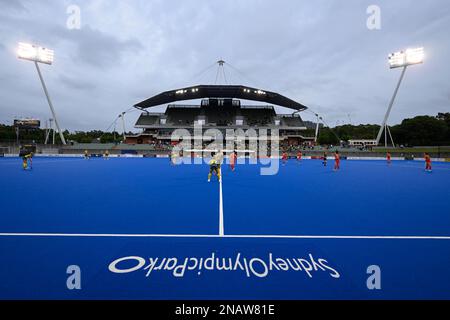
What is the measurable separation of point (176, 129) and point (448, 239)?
66533 millimetres

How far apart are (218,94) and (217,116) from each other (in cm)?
768

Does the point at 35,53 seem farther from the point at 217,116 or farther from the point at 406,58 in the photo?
the point at 406,58

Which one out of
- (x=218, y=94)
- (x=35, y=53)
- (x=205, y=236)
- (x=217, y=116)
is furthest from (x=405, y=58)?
(x=35, y=53)

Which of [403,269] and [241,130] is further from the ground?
[241,130]

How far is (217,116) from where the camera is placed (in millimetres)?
71562

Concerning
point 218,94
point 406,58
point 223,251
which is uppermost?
point 406,58

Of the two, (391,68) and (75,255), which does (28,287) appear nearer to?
(75,255)

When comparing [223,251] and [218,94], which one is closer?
[223,251]

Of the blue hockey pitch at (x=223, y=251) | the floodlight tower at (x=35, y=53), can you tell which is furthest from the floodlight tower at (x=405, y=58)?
the floodlight tower at (x=35, y=53)

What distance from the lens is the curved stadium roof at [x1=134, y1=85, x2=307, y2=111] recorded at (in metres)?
61.0

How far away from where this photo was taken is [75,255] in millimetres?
4102

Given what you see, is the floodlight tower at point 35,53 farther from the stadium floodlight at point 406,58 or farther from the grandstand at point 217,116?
the stadium floodlight at point 406,58

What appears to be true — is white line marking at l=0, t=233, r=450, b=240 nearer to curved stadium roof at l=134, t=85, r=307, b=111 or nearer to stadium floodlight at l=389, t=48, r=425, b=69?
curved stadium roof at l=134, t=85, r=307, b=111
